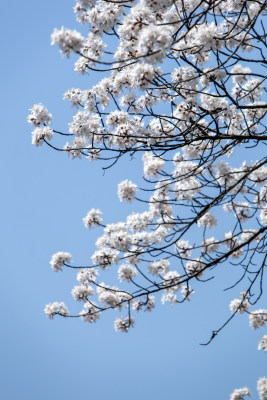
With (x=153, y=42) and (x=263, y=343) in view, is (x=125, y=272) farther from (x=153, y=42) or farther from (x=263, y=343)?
(x=153, y=42)

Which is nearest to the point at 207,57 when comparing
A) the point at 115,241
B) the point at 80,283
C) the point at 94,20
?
the point at 94,20

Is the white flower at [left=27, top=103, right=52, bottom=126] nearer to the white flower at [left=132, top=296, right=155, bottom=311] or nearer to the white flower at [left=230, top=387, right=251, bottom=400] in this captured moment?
the white flower at [left=132, top=296, right=155, bottom=311]

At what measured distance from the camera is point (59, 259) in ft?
23.9

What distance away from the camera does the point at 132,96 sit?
6.61 meters

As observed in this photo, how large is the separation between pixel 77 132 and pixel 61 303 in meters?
2.95

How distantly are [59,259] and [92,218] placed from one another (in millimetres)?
856

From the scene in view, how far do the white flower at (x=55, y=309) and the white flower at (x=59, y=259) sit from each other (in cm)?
58

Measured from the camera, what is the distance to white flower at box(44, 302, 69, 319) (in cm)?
735

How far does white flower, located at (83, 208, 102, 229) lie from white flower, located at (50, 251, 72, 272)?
0.59 meters

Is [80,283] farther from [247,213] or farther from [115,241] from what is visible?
[247,213]

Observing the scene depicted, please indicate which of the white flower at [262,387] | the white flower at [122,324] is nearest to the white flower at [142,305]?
the white flower at [122,324]

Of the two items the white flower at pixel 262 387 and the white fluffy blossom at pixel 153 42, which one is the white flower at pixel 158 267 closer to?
the white flower at pixel 262 387

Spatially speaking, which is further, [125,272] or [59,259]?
[125,272]

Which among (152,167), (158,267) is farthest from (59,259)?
(152,167)
